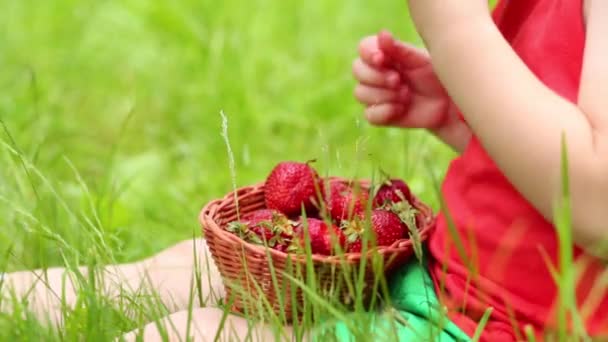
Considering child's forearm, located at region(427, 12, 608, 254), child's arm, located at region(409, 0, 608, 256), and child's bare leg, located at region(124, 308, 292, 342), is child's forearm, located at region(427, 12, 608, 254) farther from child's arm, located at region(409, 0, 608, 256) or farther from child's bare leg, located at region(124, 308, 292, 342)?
child's bare leg, located at region(124, 308, 292, 342)

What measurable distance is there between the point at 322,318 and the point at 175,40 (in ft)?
6.13

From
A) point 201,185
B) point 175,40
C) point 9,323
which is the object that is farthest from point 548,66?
point 175,40

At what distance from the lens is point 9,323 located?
1240 millimetres

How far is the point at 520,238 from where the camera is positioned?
1.26 meters

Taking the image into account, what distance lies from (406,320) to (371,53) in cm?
40

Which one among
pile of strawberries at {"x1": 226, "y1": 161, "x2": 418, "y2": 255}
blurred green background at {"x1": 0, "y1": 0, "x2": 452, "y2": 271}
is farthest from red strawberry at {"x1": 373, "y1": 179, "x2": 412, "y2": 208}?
blurred green background at {"x1": 0, "y1": 0, "x2": 452, "y2": 271}

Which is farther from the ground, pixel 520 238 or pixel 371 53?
pixel 371 53

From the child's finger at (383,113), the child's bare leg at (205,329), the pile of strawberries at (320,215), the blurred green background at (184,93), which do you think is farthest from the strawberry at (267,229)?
the blurred green background at (184,93)

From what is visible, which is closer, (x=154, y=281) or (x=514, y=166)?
(x=514, y=166)

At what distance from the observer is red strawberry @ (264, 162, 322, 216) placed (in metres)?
1.41

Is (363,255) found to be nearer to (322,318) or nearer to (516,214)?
(322,318)

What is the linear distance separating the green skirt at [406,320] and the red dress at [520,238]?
0.02 metres

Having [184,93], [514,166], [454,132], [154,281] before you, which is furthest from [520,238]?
[184,93]

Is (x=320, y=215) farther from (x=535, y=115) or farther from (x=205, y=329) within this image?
(x=535, y=115)
